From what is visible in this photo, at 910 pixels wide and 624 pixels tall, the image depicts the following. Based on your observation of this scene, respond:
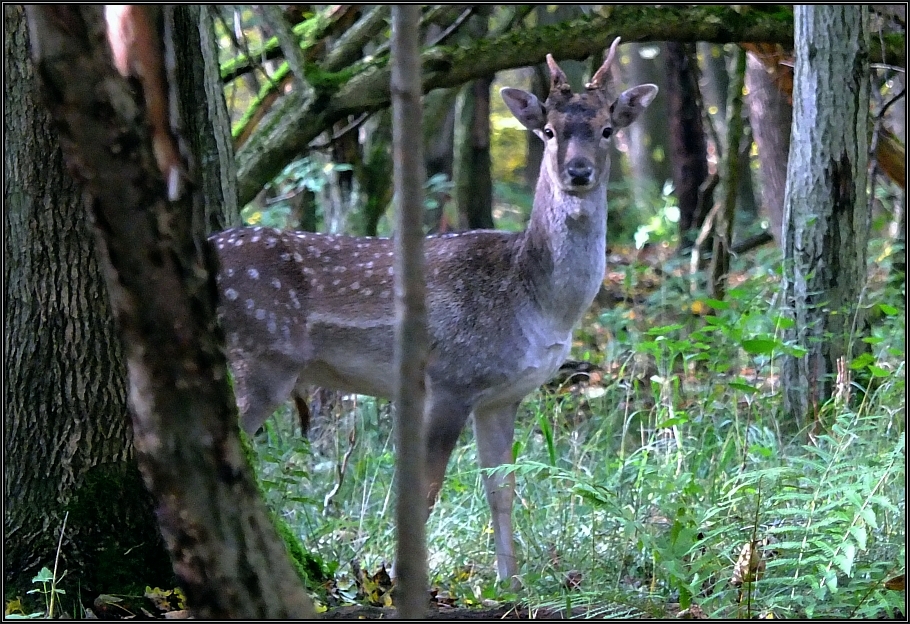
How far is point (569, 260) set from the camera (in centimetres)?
532

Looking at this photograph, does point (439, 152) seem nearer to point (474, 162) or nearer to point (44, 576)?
point (474, 162)

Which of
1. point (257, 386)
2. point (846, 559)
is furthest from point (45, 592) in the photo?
point (846, 559)

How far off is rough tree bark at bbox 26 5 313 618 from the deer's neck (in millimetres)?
3039

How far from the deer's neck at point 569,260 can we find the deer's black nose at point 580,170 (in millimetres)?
156

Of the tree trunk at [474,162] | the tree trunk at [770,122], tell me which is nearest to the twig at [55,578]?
the tree trunk at [770,122]

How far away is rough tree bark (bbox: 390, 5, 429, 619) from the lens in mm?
1986

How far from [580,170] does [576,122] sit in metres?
0.28

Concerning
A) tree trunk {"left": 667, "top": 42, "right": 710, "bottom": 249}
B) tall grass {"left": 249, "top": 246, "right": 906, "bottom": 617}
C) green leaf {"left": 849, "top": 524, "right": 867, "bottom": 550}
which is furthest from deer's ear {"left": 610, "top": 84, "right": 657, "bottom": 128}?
tree trunk {"left": 667, "top": 42, "right": 710, "bottom": 249}

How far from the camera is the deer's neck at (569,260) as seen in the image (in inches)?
209

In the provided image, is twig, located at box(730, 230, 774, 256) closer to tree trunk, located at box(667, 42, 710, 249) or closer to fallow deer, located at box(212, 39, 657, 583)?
tree trunk, located at box(667, 42, 710, 249)

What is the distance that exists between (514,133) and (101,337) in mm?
17168

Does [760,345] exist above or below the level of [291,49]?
below

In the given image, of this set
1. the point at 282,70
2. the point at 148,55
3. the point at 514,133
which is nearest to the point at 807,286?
the point at 282,70

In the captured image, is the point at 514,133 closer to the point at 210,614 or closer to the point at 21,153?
the point at 21,153
